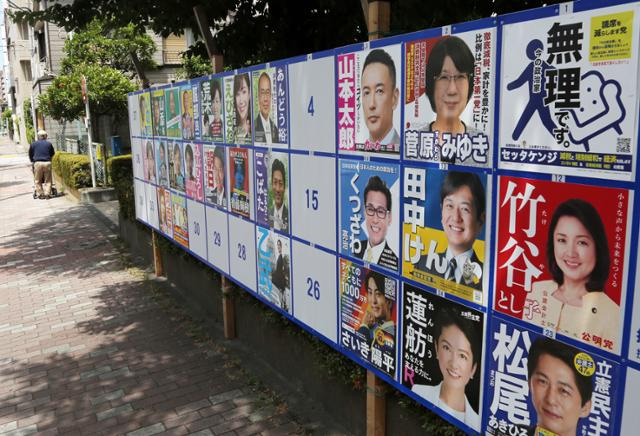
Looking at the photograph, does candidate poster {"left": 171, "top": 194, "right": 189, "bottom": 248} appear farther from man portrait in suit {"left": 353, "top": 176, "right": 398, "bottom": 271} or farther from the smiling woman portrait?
the smiling woman portrait

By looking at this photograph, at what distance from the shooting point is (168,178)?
703 centimetres

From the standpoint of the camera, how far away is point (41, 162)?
1655cm

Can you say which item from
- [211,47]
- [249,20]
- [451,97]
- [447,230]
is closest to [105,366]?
[211,47]

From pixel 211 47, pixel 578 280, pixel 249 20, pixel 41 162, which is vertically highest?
pixel 249 20

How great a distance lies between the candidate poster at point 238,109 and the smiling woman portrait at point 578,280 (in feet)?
9.89

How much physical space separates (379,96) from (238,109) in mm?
2050

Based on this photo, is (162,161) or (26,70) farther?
(26,70)

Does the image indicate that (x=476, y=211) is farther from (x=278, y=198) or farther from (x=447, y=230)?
(x=278, y=198)

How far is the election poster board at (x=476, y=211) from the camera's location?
208 cm

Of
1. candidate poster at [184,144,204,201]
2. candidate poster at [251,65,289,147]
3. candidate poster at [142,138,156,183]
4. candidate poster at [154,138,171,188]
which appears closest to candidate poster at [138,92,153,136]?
candidate poster at [142,138,156,183]

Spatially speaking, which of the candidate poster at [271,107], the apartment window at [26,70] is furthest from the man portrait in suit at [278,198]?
the apartment window at [26,70]

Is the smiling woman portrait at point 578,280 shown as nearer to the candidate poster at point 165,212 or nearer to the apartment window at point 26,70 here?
the candidate poster at point 165,212

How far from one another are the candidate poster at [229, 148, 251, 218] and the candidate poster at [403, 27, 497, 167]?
2.20 m

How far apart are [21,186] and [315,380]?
1971 cm
